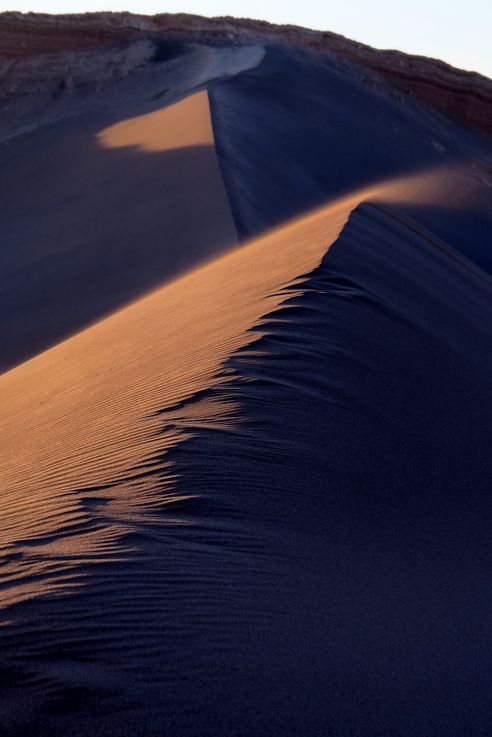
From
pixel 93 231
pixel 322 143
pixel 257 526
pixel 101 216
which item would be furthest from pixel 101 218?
pixel 257 526

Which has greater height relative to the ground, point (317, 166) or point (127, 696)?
point (317, 166)

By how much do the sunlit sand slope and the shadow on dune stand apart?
3291mm

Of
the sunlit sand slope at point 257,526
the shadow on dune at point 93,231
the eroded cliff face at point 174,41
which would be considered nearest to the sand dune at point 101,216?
the shadow on dune at point 93,231

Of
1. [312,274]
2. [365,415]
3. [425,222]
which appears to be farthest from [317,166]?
[365,415]

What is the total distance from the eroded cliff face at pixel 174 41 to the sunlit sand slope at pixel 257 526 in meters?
16.6

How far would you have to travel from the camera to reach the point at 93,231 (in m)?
10.1

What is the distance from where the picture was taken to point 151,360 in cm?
409

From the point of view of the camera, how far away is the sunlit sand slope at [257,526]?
1.95m

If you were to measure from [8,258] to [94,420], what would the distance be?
6929mm

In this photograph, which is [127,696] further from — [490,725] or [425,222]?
[425,222]

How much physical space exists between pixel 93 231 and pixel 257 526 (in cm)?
792

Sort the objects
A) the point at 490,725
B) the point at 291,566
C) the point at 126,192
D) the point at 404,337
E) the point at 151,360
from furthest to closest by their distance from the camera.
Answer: the point at 126,192
the point at 404,337
the point at 151,360
the point at 291,566
the point at 490,725

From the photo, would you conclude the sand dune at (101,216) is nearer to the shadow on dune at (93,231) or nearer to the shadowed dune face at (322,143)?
the shadow on dune at (93,231)

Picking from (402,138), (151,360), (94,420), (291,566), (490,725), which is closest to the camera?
(490,725)
